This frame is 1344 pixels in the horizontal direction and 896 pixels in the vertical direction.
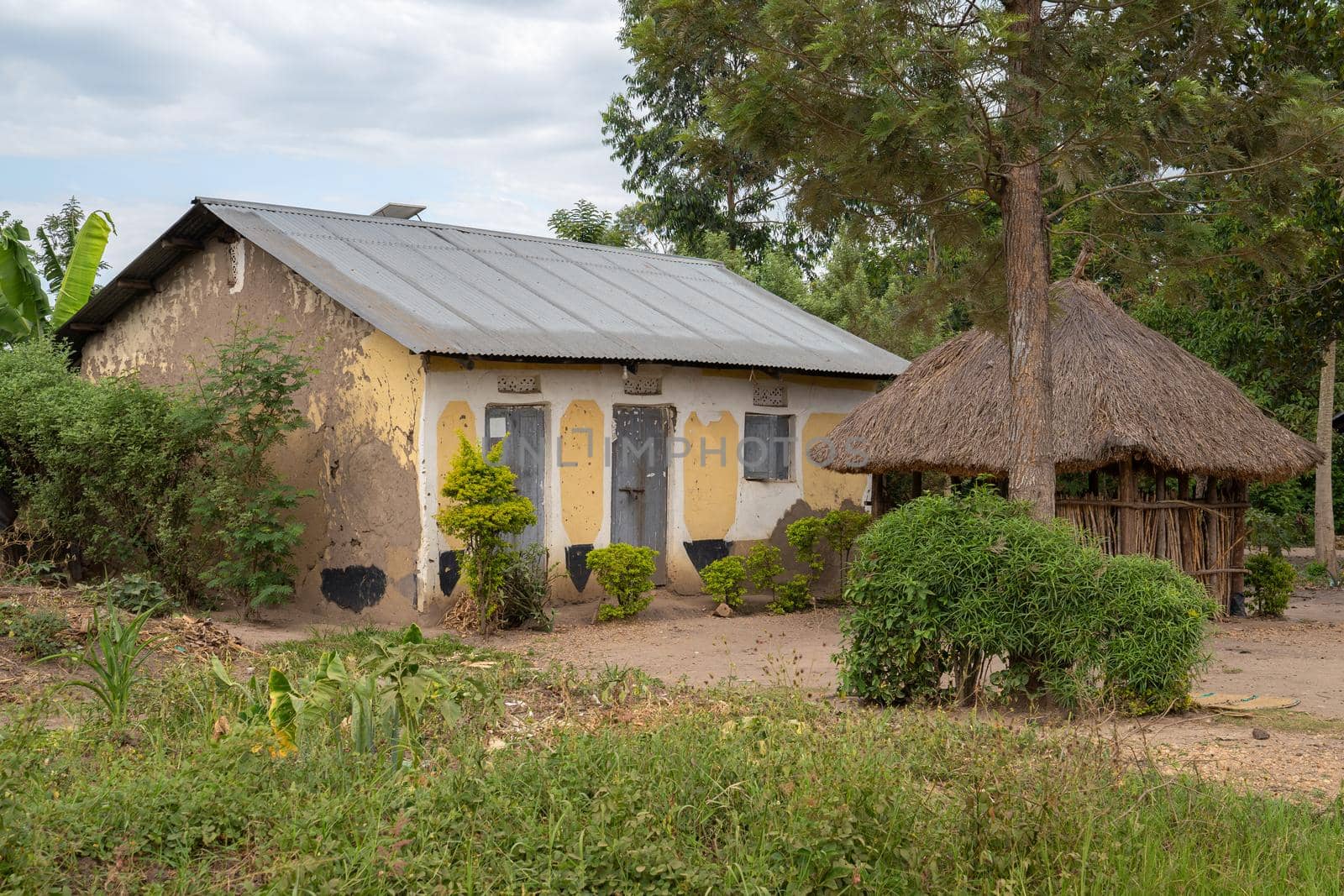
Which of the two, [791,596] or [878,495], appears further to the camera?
[878,495]

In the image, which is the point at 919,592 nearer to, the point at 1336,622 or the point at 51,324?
the point at 1336,622

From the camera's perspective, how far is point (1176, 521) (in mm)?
12828

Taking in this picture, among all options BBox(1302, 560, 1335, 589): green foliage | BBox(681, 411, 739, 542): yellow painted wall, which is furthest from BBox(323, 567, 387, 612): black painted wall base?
BBox(1302, 560, 1335, 589): green foliage

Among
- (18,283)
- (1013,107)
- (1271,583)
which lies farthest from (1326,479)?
(18,283)

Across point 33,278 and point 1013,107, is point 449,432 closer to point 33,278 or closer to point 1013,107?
point 1013,107

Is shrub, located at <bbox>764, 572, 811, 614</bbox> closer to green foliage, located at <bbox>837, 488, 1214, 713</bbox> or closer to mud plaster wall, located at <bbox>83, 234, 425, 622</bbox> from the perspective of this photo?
mud plaster wall, located at <bbox>83, 234, 425, 622</bbox>

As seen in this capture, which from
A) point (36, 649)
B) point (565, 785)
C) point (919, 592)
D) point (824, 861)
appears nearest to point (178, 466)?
point (36, 649)

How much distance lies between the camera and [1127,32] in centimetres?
880

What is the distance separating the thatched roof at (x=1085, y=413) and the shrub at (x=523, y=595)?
363 centimetres

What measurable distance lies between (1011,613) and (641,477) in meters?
6.82

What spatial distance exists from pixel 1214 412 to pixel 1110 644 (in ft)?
21.0

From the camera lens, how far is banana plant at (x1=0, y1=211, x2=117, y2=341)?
1543 cm

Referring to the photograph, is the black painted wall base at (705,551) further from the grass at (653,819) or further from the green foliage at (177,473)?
the grass at (653,819)

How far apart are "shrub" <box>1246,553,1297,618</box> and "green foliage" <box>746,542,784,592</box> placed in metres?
4.95
